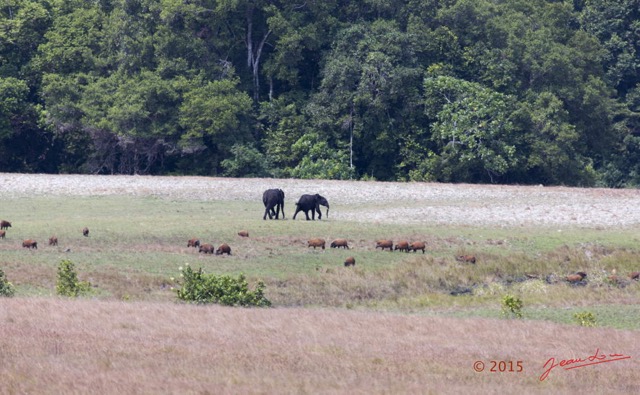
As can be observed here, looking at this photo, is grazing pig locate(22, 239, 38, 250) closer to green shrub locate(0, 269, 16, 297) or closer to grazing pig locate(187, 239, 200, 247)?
grazing pig locate(187, 239, 200, 247)

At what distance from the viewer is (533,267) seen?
102 feet

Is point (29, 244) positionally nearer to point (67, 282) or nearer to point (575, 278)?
point (67, 282)

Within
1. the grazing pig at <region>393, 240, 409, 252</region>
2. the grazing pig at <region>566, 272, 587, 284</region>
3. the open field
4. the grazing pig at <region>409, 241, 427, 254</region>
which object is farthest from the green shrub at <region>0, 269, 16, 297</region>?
the grazing pig at <region>566, 272, 587, 284</region>

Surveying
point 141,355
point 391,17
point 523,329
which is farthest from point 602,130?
point 141,355

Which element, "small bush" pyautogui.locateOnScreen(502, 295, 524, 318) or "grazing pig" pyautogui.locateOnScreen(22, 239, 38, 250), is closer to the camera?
"small bush" pyautogui.locateOnScreen(502, 295, 524, 318)

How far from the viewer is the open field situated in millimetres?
15258

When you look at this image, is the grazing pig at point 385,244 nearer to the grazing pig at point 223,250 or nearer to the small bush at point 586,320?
the grazing pig at point 223,250

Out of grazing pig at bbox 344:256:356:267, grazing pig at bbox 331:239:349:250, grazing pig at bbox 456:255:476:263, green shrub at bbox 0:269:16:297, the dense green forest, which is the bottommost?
green shrub at bbox 0:269:16:297

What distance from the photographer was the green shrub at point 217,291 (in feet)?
77.6

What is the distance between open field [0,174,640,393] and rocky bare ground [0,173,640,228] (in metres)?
0.13

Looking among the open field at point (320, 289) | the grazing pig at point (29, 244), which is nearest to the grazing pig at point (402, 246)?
the open field at point (320, 289)

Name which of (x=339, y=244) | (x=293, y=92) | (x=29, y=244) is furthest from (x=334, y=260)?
(x=293, y=92)

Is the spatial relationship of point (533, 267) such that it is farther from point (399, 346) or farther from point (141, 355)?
point (141, 355)

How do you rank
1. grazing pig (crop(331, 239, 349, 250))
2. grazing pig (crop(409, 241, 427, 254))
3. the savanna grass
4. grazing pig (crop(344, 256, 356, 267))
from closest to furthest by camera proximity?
the savanna grass → grazing pig (crop(344, 256, 356, 267)) → grazing pig (crop(409, 241, 427, 254)) → grazing pig (crop(331, 239, 349, 250))
